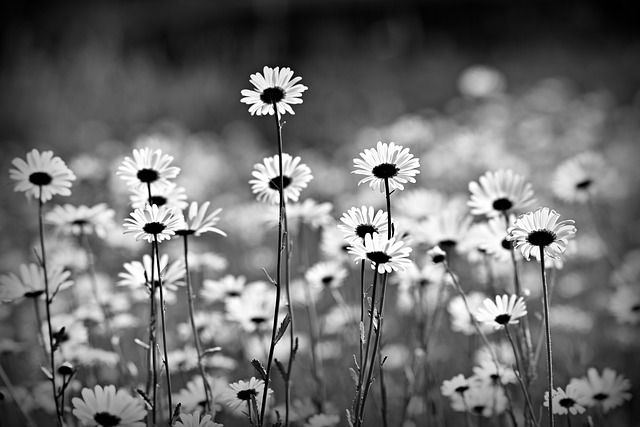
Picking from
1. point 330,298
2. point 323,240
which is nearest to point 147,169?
point 323,240

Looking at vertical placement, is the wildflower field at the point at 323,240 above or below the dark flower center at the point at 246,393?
above

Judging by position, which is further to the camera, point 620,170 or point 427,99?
point 427,99

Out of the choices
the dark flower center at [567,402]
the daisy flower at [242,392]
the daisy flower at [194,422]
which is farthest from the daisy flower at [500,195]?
the daisy flower at [194,422]

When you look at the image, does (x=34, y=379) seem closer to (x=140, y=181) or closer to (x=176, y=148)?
(x=140, y=181)

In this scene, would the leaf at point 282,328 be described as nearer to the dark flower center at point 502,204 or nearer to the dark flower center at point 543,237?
the dark flower center at point 543,237

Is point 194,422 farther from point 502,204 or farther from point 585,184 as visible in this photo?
point 585,184

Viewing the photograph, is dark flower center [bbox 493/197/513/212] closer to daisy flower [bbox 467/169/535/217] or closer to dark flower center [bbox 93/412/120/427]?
daisy flower [bbox 467/169/535/217]

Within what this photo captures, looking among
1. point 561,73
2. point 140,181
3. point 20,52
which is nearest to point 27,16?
point 20,52
